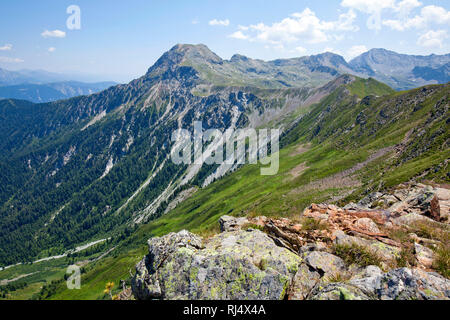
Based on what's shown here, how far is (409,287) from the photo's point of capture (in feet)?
34.4

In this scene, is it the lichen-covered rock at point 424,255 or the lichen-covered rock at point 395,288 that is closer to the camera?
the lichen-covered rock at point 395,288

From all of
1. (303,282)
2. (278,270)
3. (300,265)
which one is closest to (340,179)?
(300,265)

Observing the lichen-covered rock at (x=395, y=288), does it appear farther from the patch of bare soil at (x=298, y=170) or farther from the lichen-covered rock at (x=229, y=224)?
the patch of bare soil at (x=298, y=170)

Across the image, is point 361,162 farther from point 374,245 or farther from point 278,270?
point 278,270

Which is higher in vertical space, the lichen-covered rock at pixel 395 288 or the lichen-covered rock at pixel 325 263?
the lichen-covered rock at pixel 395 288

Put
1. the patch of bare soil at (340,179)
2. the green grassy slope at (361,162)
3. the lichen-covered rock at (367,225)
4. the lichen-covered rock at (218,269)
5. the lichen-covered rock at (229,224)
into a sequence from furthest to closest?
Result: the patch of bare soil at (340,179) → the green grassy slope at (361,162) → the lichen-covered rock at (229,224) → the lichen-covered rock at (367,225) → the lichen-covered rock at (218,269)

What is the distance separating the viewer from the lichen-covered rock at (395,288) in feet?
33.9

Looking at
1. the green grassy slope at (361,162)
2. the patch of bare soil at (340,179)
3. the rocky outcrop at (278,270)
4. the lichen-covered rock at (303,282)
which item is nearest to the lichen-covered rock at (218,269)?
the rocky outcrop at (278,270)

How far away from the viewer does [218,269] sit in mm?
15297

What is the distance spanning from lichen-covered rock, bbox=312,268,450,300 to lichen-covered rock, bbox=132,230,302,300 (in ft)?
11.4

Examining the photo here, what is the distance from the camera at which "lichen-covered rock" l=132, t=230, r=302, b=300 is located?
14.1 meters

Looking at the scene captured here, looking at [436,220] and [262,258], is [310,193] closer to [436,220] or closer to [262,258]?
[436,220]

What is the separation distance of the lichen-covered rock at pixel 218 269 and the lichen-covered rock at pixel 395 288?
3468mm

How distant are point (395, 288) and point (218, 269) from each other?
9478mm
